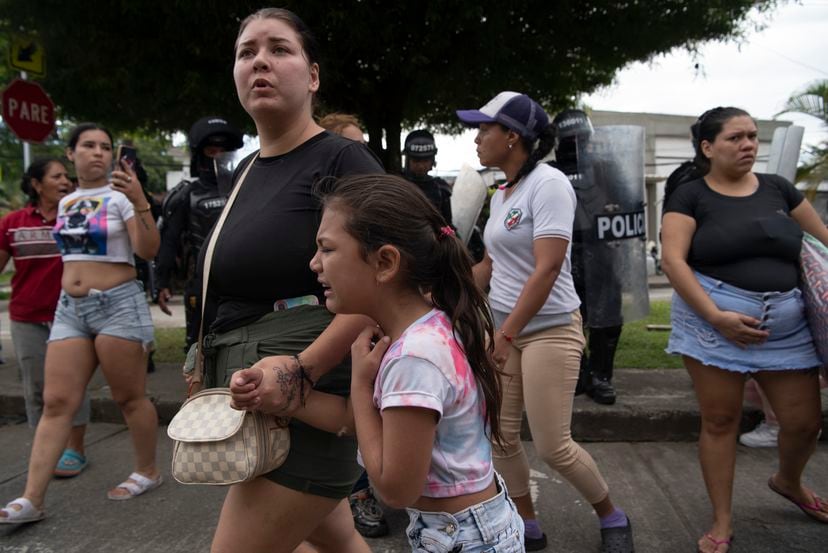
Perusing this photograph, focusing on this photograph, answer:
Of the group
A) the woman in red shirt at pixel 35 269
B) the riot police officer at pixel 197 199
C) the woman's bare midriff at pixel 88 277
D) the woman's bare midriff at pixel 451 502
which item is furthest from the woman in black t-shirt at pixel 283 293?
the woman in red shirt at pixel 35 269

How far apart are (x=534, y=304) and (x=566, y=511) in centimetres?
132

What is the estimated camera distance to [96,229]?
347 centimetres

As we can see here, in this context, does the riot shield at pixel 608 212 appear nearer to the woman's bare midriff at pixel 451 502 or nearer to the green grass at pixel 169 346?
the woman's bare midriff at pixel 451 502

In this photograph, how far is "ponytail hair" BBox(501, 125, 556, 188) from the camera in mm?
2883

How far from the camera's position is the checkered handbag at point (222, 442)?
155 cm

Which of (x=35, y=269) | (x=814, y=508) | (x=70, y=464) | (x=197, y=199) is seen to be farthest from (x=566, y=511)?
(x=35, y=269)

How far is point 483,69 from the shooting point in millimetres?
5934

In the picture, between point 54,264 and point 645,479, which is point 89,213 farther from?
point 645,479

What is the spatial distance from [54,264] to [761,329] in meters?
4.02

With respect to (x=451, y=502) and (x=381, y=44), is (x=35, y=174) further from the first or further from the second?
(x=451, y=502)

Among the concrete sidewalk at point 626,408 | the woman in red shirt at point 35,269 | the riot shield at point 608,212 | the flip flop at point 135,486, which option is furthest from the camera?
the riot shield at point 608,212

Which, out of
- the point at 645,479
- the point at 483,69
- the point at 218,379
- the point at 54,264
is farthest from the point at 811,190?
the point at 218,379

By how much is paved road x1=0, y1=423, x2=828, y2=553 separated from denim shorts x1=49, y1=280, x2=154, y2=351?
89 centimetres

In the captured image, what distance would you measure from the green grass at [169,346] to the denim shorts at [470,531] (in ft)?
18.4
